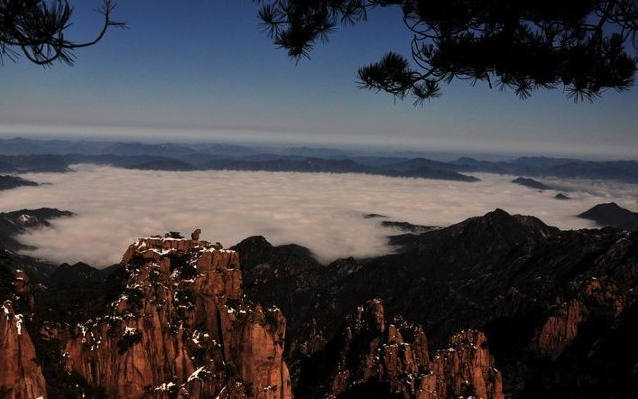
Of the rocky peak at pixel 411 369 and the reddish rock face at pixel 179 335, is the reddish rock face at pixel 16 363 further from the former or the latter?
the rocky peak at pixel 411 369

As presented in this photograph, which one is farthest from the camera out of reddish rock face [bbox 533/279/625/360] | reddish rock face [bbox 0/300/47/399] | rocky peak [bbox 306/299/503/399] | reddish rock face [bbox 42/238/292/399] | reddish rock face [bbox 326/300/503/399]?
reddish rock face [bbox 533/279/625/360]

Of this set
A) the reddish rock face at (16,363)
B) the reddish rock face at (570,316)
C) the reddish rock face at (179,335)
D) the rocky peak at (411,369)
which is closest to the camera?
the reddish rock face at (16,363)

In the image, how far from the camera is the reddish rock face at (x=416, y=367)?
250 feet

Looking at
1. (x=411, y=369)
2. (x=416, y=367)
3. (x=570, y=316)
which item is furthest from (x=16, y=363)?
(x=570, y=316)

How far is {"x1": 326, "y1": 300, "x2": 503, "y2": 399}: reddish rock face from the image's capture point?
76250 mm

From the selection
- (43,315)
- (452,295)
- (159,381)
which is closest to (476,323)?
(452,295)

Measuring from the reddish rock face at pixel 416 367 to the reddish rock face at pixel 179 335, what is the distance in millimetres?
16653

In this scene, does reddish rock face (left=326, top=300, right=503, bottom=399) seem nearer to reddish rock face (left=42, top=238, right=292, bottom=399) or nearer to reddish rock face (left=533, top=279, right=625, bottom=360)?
reddish rock face (left=42, top=238, right=292, bottom=399)

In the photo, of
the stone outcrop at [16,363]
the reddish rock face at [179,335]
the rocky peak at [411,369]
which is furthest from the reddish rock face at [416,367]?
the stone outcrop at [16,363]

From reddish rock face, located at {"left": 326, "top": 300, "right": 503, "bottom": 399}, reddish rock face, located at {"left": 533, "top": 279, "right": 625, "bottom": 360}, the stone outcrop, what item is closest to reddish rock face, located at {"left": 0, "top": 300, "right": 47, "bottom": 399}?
the stone outcrop

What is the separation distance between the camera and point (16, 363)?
46.3 metres

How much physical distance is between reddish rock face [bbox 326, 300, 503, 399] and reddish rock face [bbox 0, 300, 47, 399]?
48762 mm

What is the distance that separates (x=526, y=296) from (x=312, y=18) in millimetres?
166336

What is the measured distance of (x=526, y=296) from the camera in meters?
159
